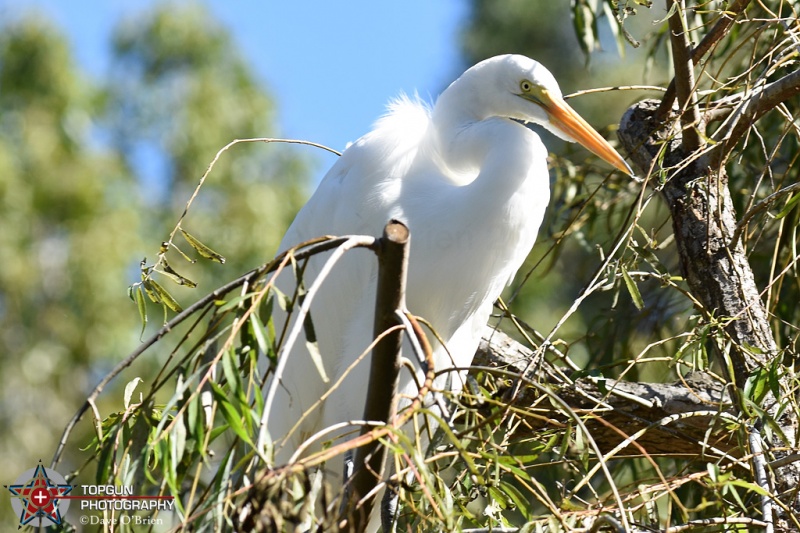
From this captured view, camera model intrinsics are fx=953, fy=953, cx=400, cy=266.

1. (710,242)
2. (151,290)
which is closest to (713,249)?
(710,242)

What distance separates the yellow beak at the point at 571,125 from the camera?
1.82m

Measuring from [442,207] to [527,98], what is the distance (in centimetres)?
27

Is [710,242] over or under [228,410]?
over

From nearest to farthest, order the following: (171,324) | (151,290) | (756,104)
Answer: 1. (171,324)
2. (151,290)
3. (756,104)

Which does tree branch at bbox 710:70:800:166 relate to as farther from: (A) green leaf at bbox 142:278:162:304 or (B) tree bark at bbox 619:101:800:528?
(A) green leaf at bbox 142:278:162:304

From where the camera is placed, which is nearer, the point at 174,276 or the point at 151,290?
the point at 174,276

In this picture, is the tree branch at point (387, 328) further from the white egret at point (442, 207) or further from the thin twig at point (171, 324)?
the white egret at point (442, 207)

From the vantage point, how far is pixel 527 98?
73.8 inches

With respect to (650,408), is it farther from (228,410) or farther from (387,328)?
(228,410)

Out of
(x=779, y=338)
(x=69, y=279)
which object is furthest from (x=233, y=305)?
(x=69, y=279)

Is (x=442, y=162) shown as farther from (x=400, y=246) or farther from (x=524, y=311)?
(x=524, y=311)

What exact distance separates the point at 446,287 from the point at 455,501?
60 cm

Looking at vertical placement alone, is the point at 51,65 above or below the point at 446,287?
above

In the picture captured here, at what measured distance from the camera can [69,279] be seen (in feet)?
30.8
